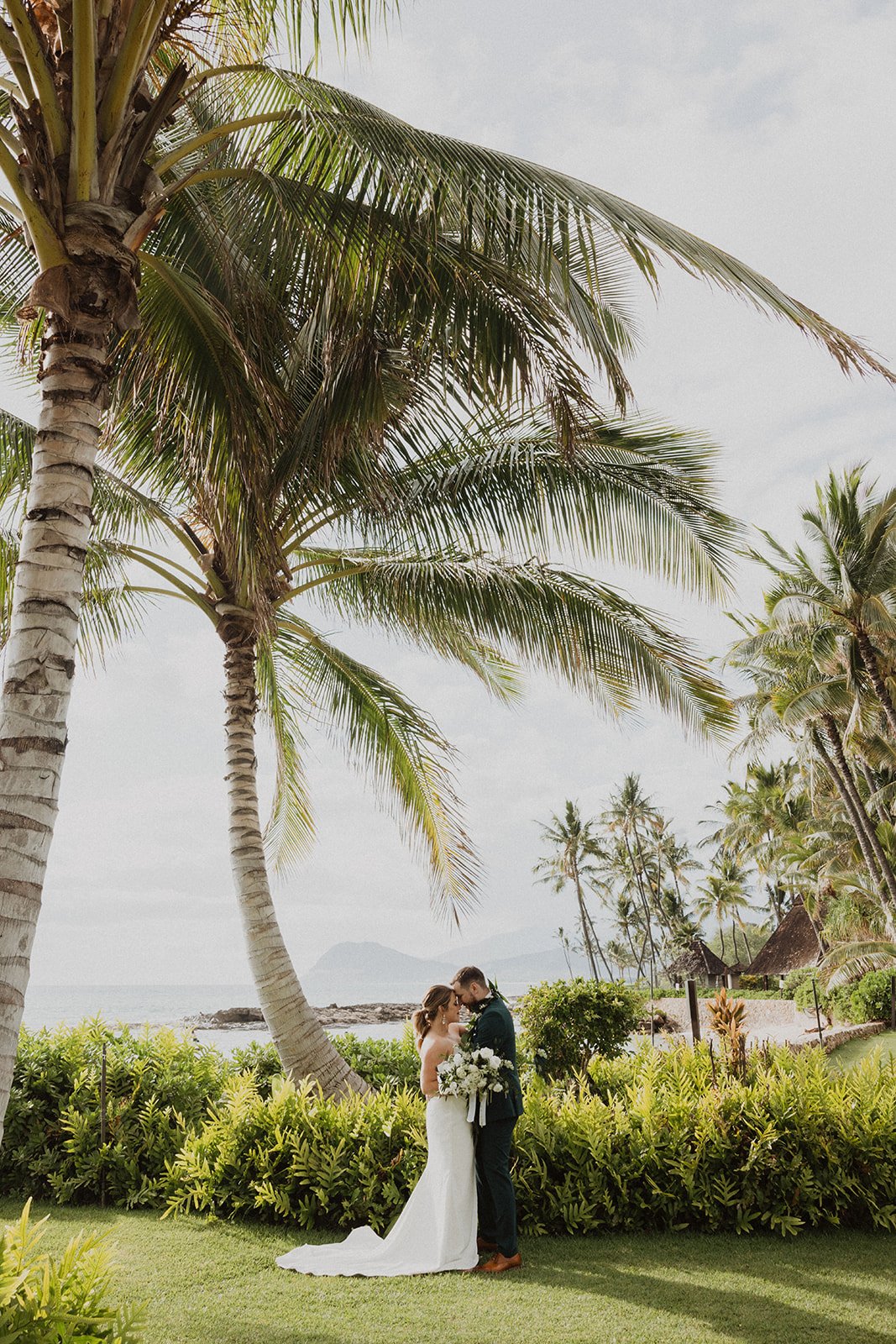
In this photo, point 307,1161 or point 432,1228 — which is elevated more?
point 307,1161

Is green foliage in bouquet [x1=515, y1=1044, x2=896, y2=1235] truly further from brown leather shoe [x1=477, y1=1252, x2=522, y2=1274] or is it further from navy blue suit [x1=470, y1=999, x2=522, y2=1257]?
brown leather shoe [x1=477, y1=1252, x2=522, y2=1274]

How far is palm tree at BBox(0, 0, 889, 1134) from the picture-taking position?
3827 mm

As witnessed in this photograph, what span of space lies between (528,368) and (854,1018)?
22.1 m

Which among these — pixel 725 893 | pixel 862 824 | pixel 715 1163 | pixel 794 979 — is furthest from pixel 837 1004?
pixel 725 893

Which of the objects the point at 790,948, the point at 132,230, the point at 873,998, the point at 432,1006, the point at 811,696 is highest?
the point at 811,696

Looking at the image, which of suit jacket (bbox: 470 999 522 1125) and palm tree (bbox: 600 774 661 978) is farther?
palm tree (bbox: 600 774 661 978)

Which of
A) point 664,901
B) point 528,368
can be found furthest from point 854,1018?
point 664,901

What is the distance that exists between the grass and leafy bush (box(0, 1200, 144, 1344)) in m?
16.3

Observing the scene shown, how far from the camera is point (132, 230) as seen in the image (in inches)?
182

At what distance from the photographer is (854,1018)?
2298 centimetres

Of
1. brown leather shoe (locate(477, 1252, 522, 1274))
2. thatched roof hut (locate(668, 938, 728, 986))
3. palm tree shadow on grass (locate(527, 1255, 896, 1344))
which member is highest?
thatched roof hut (locate(668, 938, 728, 986))

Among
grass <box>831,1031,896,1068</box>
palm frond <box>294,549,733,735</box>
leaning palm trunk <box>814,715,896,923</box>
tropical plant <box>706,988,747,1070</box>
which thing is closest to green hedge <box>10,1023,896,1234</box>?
tropical plant <box>706,988,747,1070</box>

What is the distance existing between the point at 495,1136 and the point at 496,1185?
287 mm

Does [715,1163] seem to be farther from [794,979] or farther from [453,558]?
[794,979]
